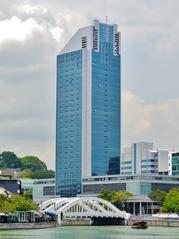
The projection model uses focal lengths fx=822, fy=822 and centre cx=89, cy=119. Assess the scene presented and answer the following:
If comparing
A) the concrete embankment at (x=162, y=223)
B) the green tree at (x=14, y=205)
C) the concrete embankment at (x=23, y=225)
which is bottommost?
the concrete embankment at (x=23, y=225)

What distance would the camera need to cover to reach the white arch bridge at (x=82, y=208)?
175125mm

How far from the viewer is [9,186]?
170250mm

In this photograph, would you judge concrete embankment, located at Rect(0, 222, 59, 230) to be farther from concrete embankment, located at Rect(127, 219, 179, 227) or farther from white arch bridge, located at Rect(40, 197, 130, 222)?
concrete embankment, located at Rect(127, 219, 179, 227)

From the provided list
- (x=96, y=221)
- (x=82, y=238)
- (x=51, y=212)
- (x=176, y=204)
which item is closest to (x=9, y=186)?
(x=51, y=212)

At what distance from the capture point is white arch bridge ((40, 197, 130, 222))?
175125 mm

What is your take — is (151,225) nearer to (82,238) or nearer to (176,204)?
(176,204)

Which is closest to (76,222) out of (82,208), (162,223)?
(82,208)

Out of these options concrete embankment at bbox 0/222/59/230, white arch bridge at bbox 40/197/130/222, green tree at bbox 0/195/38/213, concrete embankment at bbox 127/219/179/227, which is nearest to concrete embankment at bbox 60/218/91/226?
white arch bridge at bbox 40/197/130/222

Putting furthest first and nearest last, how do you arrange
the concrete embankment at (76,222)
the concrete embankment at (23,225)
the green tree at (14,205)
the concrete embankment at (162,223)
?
the concrete embankment at (162,223) < the concrete embankment at (76,222) < the green tree at (14,205) < the concrete embankment at (23,225)

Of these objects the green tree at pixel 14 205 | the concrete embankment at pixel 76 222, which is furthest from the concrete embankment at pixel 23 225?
the concrete embankment at pixel 76 222

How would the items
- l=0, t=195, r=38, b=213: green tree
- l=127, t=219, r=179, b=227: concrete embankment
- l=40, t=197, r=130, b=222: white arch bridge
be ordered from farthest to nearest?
1. l=40, t=197, r=130, b=222: white arch bridge
2. l=127, t=219, r=179, b=227: concrete embankment
3. l=0, t=195, r=38, b=213: green tree

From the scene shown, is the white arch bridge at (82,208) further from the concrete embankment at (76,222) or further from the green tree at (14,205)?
the green tree at (14,205)

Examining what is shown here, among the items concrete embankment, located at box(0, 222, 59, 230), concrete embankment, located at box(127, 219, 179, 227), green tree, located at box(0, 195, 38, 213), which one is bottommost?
concrete embankment, located at box(0, 222, 59, 230)

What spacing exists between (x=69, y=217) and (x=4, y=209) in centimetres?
4081
